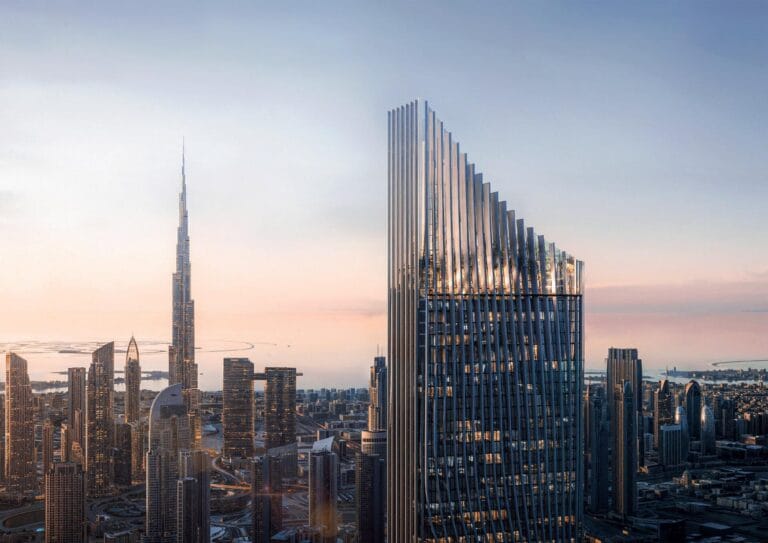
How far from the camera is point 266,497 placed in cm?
3428

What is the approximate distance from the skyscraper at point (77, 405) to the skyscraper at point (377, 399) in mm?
15540

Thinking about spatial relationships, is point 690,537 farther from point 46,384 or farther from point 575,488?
point 46,384

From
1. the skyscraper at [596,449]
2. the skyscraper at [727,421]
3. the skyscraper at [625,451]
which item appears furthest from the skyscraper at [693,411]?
the skyscraper at [596,449]

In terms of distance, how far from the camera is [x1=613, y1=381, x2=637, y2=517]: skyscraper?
3734 centimetres

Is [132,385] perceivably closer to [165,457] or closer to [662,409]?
[165,457]

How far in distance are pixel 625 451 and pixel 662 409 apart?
27.4 feet

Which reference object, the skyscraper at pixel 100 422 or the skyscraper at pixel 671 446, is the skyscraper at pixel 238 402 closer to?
the skyscraper at pixel 100 422

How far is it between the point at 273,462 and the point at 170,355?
9865 millimetres

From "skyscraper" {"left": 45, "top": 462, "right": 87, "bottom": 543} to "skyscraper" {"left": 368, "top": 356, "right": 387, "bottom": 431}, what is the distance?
42.0ft

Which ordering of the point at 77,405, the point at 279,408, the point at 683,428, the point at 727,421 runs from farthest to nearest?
the point at 727,421 < the point at 683,428 < the point at 279,408 < the point at 77,405

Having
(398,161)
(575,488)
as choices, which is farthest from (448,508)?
(398,161)

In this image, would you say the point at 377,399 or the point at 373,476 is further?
the point at 373,476

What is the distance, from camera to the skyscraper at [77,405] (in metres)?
38.1

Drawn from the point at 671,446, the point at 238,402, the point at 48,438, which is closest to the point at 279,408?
the point at 238,402
